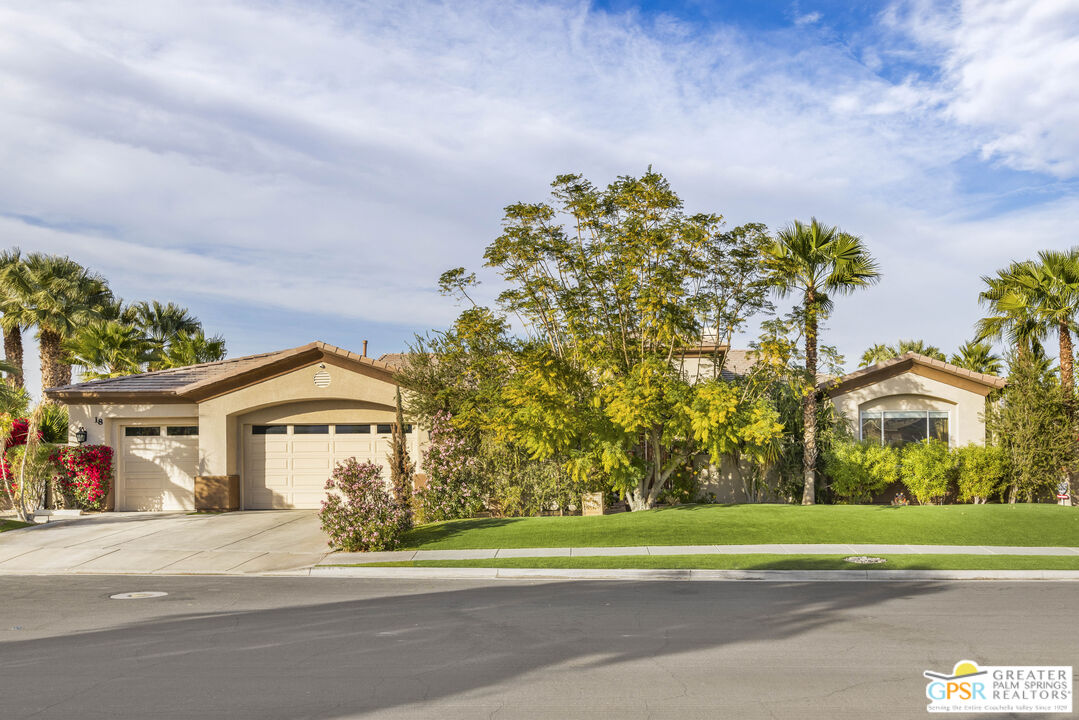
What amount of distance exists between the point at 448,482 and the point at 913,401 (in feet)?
44.5

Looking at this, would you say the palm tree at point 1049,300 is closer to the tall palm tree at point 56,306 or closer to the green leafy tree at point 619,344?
the green leafy tree at point 619,344

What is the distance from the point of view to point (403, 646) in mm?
8516

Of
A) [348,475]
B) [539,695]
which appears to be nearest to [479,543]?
[348,475]

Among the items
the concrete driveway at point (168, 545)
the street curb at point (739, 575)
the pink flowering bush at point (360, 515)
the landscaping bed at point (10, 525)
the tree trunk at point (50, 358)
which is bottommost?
the street curb at point (739, 575)

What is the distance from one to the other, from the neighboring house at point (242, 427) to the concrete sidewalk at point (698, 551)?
22.8 ft

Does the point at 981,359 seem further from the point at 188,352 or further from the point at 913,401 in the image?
the point at 188,352

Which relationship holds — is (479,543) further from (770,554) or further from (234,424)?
(234,424)

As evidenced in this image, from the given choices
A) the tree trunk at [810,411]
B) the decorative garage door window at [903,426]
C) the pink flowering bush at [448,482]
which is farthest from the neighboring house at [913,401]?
the pink flowering bush at [448,482]

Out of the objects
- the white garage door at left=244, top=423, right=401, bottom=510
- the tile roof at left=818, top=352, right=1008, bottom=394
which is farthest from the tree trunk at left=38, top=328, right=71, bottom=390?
the tile roof at left=818, top=352, right=1008, bottom=394

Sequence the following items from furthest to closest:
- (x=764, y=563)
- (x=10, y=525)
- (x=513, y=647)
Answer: (x=10, y=525) → (x=764, y=563) → (x=513, y=647)

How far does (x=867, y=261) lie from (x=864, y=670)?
53.2 ft

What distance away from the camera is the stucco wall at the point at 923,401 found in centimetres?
2369

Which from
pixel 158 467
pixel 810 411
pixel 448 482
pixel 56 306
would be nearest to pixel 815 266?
pixel 810 411

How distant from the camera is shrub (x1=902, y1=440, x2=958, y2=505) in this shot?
22.5 m
